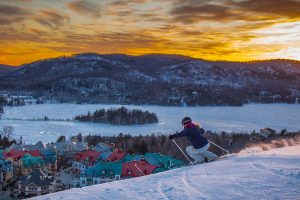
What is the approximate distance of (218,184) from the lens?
6.16 metres

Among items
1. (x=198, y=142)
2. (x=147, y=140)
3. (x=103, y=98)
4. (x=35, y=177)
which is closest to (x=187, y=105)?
(x=103, y=98)

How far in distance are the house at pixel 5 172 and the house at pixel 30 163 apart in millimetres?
1375

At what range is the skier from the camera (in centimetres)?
868

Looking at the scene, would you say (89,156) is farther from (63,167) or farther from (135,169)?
(135,169)

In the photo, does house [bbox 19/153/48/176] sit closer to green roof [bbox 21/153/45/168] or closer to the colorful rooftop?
green roof [bbox 21/153/45/168]

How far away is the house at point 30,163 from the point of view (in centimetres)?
3497

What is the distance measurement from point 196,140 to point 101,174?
19.6 meters

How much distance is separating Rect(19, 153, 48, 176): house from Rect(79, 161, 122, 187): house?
28.0 ft

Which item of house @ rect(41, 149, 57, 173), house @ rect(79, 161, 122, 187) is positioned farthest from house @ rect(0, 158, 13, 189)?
house @ rect(79, 161, 122, 187)

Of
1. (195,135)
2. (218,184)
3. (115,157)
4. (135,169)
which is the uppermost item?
(195,135)

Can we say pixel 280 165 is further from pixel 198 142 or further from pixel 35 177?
pixel 35 177

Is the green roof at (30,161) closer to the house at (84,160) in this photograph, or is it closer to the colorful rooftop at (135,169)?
the house at (84,160)

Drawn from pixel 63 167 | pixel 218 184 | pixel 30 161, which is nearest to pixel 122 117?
pixel 63 167

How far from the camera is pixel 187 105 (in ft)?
453
